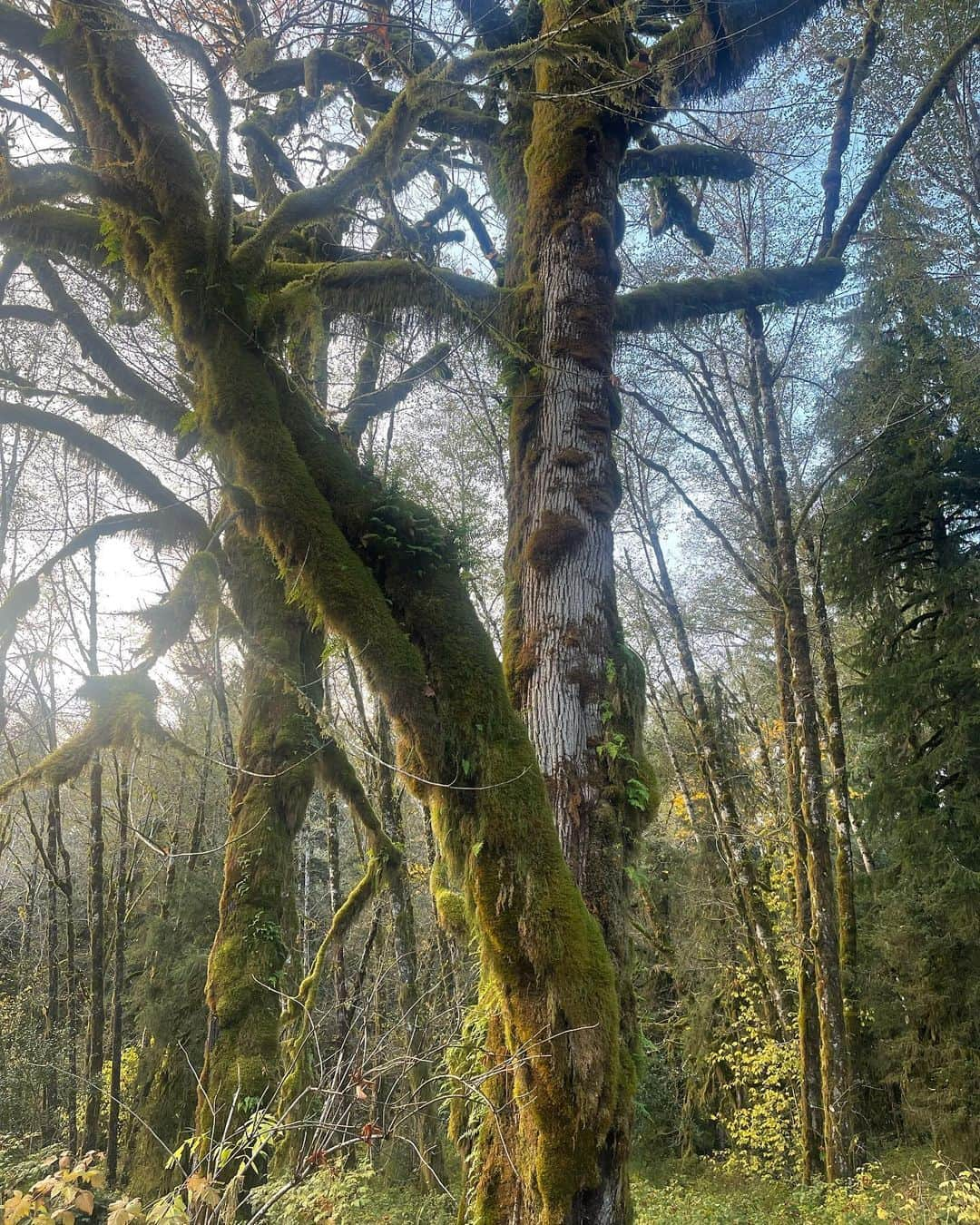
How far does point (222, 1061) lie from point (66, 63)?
613cm

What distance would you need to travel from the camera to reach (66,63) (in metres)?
3.66

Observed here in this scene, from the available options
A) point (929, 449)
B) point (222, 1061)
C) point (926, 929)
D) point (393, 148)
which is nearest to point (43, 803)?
point (222, 1061)

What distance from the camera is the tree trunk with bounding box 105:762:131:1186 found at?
9852 millimetres

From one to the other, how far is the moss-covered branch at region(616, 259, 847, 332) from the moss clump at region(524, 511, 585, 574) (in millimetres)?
2017

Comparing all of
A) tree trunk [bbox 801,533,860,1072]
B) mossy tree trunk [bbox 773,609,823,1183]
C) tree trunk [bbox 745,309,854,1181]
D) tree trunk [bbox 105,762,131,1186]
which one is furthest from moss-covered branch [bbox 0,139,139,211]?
tree trunk [bbox 801,533,860,1072]

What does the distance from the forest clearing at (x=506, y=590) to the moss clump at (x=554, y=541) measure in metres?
0.02

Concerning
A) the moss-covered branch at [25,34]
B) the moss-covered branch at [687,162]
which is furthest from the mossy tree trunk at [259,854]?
the moss-covered branch at [687,162]

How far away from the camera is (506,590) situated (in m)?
3.74

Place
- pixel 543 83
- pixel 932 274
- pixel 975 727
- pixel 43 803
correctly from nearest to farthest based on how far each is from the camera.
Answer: pixel 543 83 < pixel 932 274 < pixel 975 727 < pixel 43 803

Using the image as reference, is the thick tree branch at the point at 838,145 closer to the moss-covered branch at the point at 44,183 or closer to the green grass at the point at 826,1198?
the moss-covered branch at the point at 44,183

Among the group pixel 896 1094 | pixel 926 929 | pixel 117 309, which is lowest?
pixel 896 1094

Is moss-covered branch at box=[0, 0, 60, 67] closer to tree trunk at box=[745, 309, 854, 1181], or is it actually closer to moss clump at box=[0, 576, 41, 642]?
moss clump at box=[0, 576, 41, 642]

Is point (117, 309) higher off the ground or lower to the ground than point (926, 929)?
higher

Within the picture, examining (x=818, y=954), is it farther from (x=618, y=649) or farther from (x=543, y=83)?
(x=543, y=83)
